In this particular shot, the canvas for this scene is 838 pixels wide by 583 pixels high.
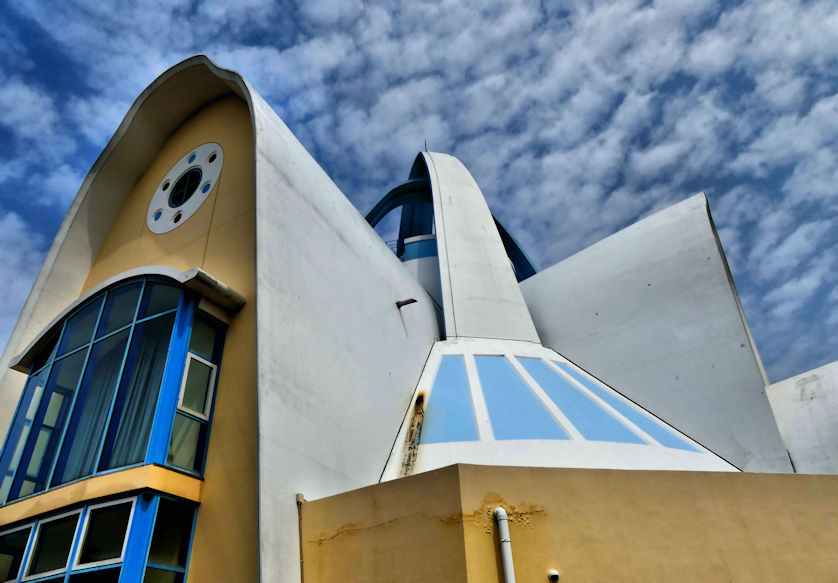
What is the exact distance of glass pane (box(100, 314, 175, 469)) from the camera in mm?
7172

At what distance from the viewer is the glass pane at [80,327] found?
897 centimetres

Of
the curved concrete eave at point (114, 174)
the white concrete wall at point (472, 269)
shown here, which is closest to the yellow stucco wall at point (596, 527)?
the white concrete wall at point (472, 269)

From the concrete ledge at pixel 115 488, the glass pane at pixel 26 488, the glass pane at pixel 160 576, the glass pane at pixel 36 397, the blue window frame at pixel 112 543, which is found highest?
the glass pane at pixel 36 397

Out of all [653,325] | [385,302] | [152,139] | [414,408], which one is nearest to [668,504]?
[414,408]

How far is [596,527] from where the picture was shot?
6.49m

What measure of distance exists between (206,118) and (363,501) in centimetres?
921

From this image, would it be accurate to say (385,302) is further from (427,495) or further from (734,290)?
(734,290)

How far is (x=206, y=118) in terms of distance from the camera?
40.6 feet

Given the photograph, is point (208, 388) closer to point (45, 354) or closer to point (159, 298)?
point (159, 298)

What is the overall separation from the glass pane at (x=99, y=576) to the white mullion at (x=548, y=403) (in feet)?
21.1

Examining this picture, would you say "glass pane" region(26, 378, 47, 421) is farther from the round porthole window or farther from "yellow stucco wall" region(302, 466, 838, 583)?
"yellow stucco wall" region(302, 466, 838, 583)

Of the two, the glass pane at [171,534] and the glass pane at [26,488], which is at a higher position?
the glass pane at [26,488]

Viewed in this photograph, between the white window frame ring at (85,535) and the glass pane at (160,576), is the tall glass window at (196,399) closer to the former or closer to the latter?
the white window frame ring at (85,535)

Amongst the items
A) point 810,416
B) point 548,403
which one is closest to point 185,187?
point 548,403
